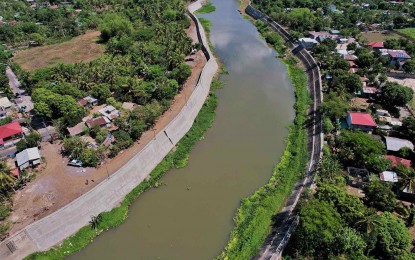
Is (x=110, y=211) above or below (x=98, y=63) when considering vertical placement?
below

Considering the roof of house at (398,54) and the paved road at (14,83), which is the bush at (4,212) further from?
the roof of house at (398,54)

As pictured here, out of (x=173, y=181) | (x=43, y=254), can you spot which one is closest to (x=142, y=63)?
(x=173, y=181)

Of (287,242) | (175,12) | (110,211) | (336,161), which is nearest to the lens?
(287,242)

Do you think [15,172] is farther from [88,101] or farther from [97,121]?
[88,101]

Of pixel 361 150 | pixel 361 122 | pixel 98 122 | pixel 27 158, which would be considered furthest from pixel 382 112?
pixel 27 158

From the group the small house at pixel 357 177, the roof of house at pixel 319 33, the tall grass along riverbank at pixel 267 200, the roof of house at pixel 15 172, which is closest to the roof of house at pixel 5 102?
the roof of house at pixel 15 172

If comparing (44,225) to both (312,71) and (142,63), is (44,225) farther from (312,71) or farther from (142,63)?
(312,71)
